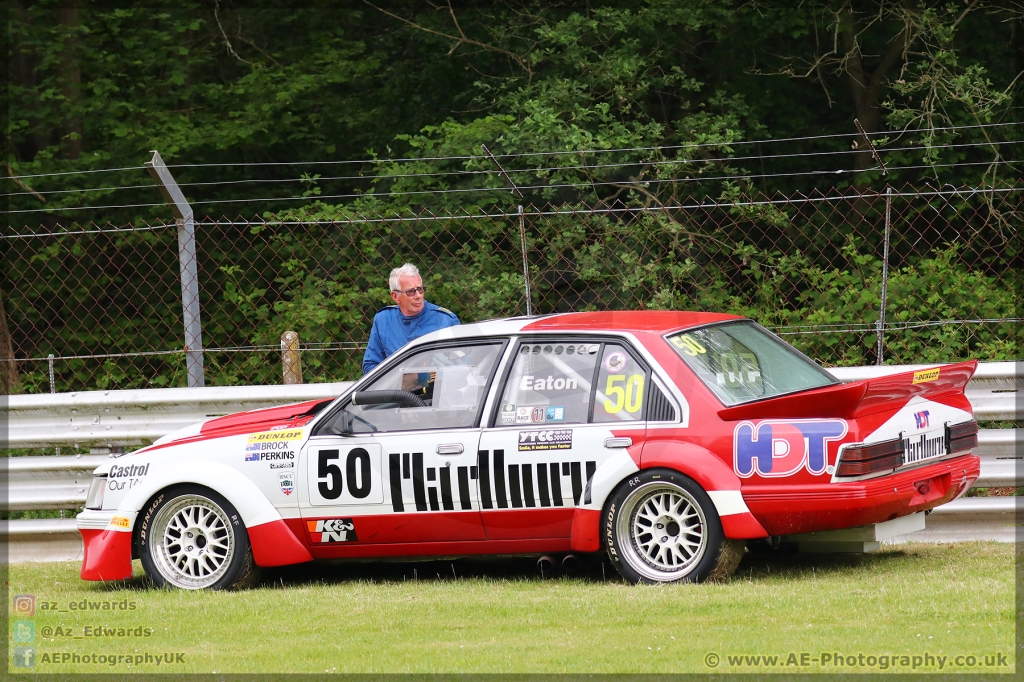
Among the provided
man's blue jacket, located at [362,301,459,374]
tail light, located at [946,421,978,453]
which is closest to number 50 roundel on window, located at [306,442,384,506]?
man's blue jacket, located at [362,301,459,374]

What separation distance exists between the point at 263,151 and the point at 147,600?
12.4m

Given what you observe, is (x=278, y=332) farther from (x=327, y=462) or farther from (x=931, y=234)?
(x=931, y=234)

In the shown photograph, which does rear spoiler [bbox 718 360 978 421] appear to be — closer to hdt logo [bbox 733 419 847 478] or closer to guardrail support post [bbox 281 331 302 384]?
hdt logo [bbox 733 419 847 478]

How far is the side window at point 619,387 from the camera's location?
7.17 metres

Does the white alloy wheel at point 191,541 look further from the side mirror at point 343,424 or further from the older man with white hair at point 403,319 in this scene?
the older man with white hair at point 403,319

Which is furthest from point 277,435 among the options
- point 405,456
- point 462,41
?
point 462,41

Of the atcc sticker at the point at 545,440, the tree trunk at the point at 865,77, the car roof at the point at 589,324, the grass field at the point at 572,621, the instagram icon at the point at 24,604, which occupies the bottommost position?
the instagram icon at the point at 24,604

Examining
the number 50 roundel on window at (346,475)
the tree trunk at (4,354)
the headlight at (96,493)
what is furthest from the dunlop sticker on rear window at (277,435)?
the tree trunk at (4,354)

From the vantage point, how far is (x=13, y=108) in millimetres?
18562

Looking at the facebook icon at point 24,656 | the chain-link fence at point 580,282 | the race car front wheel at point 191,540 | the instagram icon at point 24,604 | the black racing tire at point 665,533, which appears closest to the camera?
the facebook icon at point 24,656

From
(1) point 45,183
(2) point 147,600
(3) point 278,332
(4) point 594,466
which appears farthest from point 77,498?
(1) point 45,183

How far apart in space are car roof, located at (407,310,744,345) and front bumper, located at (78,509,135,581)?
2.07m

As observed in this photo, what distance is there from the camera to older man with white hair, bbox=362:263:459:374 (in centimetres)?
887

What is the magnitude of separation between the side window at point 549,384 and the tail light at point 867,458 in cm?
140
